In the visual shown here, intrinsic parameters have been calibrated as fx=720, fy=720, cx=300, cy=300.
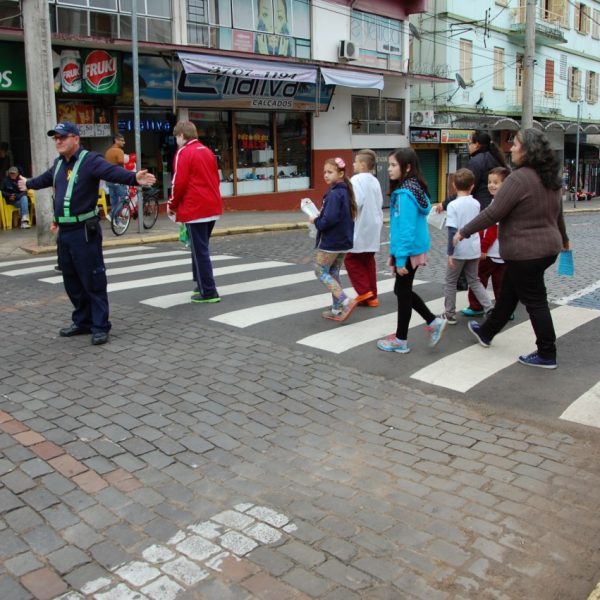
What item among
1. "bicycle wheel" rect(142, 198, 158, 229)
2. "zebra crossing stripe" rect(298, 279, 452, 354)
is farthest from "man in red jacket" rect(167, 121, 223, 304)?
"bicycle wheel" rect(142, 198, 158, 229)

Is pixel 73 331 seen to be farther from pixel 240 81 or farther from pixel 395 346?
pixel 240 81

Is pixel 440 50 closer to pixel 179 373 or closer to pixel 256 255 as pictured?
pixel 256 255

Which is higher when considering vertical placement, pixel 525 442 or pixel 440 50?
pixel 440 50

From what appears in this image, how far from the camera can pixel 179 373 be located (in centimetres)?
573

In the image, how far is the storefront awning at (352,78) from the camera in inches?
868

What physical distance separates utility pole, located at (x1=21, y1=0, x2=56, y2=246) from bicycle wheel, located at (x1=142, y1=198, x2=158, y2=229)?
116 inches

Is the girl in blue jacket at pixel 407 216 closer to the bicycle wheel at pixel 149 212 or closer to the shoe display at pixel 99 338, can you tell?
the shoe display at pixel 99 338

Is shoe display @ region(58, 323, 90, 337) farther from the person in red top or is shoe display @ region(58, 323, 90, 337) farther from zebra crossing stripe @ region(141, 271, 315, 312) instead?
the person in red top

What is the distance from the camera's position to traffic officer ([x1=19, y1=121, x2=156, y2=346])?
628 centimetres

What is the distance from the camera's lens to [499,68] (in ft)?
107

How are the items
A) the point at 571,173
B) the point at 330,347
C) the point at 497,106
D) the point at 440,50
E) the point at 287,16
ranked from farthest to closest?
the point at 571,173, the point at 497,106, the point at 440,50, the point at 287,16, the point at 330,347

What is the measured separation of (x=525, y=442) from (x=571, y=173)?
3949 centimetres

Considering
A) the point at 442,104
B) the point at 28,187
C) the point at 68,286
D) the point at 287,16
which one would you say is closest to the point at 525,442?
the point at 68,286

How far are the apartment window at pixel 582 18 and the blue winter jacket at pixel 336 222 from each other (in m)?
37.3
